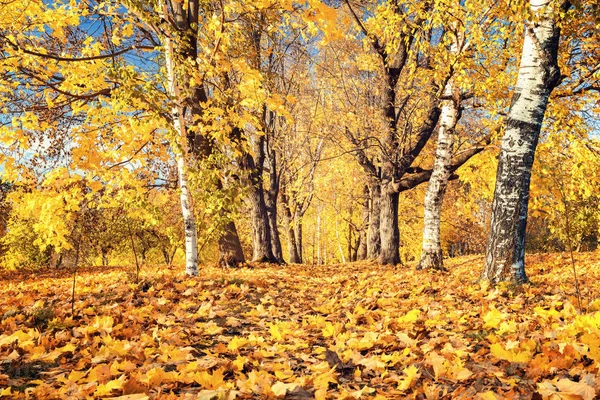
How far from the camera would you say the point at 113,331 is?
3619 mm

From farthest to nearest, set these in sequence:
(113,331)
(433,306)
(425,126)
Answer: (425,126)
(433,306)
(113,331)

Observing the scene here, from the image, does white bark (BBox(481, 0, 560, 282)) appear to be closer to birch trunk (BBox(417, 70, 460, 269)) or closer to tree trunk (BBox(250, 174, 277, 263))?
birch trunk (BBox(417, 70, 460, 269))

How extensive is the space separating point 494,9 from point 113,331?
7.70 m

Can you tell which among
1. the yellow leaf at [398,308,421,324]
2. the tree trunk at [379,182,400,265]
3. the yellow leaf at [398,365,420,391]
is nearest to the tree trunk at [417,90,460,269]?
the tree trunk at [379,182,400,265]

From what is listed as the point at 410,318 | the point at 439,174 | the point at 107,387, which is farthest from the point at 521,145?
the point at 107,387

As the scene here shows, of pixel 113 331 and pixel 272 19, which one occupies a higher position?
pixel 272 19

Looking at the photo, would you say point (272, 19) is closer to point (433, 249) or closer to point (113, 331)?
point (433, 249)

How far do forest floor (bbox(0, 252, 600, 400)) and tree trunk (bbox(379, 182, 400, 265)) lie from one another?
5.97m

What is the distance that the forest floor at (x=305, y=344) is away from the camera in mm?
2215

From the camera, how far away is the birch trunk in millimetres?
8203

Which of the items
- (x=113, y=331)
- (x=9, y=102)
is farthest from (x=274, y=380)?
(x=9, y=102)

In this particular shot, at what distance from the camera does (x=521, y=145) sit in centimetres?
511

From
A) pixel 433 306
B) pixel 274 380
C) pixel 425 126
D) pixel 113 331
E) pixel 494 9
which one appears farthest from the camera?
pixel 425 126

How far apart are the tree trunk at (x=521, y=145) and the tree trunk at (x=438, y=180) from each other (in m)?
2.99
